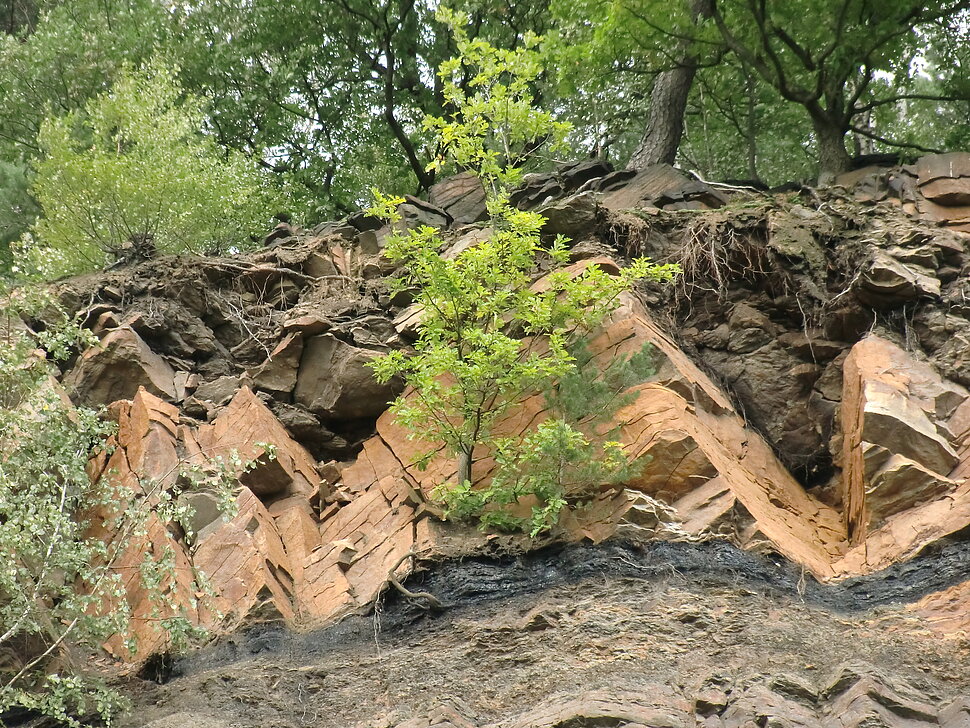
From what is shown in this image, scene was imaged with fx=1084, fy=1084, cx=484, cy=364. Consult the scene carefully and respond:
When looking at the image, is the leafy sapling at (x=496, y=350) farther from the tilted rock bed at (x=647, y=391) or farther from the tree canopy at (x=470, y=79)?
the tree canopy at (x=470, y=79)

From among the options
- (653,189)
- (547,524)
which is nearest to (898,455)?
(547,524)

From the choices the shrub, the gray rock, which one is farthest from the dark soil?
the gray rock

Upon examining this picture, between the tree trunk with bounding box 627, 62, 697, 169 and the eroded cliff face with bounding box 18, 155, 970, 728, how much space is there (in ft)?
4.58

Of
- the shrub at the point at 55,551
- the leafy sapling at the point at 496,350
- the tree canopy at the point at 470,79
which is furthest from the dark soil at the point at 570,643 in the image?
the tree canopy at the point at 470,79

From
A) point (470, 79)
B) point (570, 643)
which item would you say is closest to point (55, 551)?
point (570, 643)

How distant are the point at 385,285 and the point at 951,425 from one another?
7452 mm

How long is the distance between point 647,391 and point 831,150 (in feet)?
22.4

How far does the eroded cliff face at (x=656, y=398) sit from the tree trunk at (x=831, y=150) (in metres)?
0.52

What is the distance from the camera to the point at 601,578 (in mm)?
10641

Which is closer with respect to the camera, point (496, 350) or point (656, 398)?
point (496, 350)

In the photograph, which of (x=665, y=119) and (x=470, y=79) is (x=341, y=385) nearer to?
(x=665, y=119)

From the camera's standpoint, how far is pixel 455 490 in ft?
37.2

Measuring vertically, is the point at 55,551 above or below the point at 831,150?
below

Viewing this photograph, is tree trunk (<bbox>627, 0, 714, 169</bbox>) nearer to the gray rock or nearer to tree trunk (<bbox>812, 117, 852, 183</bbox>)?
tree trunk (<bbox>812, 117, 852, 183</bbox>)
